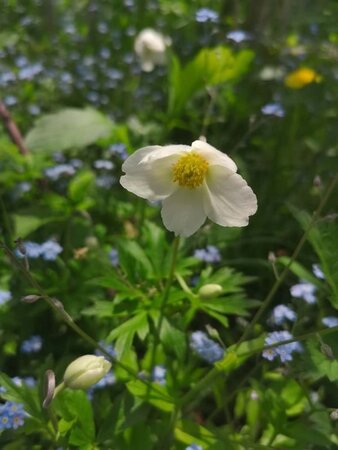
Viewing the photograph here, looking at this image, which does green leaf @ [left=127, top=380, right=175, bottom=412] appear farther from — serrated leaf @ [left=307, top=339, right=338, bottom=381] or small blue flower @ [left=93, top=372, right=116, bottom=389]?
serrated leaf @ [left=307, top=339, right=338, bottom=381]

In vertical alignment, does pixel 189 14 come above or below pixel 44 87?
above

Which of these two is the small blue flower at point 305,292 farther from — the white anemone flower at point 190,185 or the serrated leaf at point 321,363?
the white anemone flower at point 190,185

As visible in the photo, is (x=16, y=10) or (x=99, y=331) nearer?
(x=99, y=331)

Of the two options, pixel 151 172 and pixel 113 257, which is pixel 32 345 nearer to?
pixel 113 257

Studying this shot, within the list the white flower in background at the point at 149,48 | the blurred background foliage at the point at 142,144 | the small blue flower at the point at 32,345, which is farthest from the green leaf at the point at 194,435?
the white flower in background at the point at 149,48

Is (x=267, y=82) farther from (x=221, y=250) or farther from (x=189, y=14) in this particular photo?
(x=221, y=250)

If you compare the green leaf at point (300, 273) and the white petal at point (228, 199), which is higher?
the white petal at point (228, 199)

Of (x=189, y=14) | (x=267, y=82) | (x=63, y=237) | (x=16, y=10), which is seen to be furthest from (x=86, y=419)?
(x=16, y=10)
